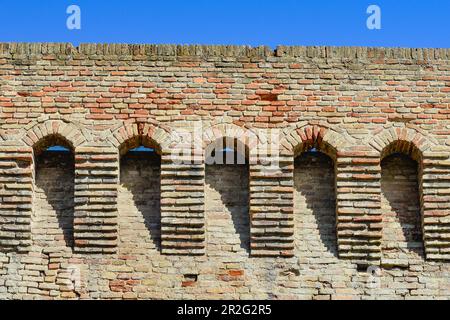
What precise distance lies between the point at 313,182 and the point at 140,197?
2.24 metres

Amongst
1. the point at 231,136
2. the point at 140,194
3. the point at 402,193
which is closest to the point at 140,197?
the point at 140,194

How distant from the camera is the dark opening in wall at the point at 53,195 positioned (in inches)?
614

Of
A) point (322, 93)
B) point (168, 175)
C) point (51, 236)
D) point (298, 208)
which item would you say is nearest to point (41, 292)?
point (51, 236)

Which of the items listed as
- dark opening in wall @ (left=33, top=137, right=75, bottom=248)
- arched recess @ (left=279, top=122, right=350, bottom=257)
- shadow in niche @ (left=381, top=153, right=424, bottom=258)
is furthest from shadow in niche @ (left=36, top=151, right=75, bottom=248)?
shadow in niche @ (left=381, top=153, right=424, bottom=258)

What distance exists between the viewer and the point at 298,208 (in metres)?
15.8

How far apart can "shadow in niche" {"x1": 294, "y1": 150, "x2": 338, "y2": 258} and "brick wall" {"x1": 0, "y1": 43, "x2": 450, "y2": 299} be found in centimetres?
2

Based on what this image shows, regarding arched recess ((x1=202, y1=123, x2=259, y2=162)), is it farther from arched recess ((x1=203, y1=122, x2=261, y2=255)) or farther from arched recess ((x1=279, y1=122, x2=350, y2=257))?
arched recess ((x1=279, y1=122, x2=350, y2=257))

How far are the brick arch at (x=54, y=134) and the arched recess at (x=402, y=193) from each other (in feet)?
12.5

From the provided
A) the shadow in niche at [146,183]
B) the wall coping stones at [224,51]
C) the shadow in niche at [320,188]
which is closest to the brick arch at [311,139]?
the shadow in niche at [320,188]

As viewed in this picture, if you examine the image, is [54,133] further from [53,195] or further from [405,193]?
[405,193]

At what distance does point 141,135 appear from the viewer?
1588 cm

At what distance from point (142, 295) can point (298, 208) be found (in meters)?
2.32

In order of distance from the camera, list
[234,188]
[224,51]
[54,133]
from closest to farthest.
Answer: [54,133]
[234,188]
[224,51]

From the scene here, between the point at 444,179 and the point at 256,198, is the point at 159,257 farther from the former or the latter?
the point at 444,179
